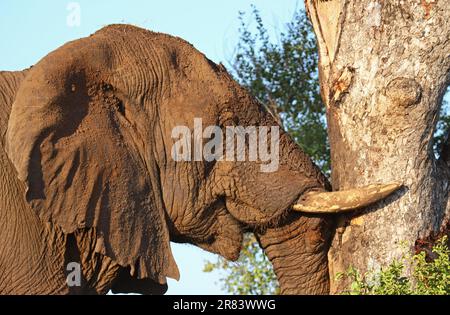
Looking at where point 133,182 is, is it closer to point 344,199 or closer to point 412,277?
point 344,199

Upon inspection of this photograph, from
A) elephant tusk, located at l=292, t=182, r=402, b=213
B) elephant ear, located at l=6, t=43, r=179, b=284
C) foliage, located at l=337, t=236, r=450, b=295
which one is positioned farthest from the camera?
elephant tusk, located at l=292, t=182, r=402, b=213

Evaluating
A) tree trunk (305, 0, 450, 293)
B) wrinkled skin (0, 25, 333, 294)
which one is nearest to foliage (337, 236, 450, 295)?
tree trunk (305, 0, 450, 293)

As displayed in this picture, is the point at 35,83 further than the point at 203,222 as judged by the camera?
No

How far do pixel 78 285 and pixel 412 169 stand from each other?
175 cm

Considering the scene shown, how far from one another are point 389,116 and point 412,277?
80 cm

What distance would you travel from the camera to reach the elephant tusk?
7.21m

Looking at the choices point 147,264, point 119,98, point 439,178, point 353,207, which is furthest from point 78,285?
point 439,178

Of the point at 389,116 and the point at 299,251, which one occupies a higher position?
the point at 389,116

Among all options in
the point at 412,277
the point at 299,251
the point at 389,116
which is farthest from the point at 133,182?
the point at 412,277

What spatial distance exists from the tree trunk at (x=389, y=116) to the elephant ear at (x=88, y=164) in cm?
98

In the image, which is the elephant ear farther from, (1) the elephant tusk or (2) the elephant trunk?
(1) the elephant tusk

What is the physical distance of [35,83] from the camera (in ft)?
23.4

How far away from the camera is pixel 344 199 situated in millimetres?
7309

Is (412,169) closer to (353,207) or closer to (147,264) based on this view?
(353,207)
